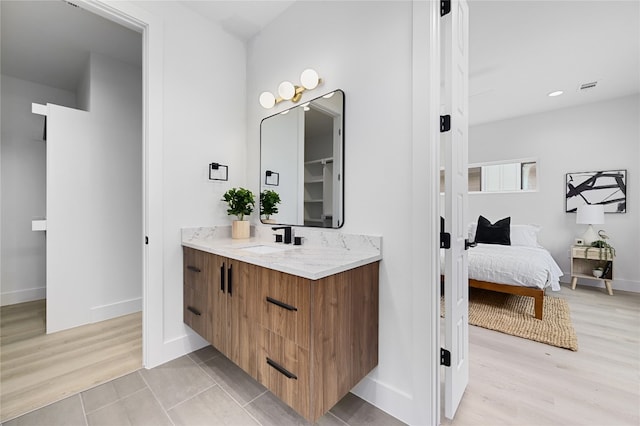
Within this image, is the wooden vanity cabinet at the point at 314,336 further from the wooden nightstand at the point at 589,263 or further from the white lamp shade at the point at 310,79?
the wooden nightstand at the point at 589,263

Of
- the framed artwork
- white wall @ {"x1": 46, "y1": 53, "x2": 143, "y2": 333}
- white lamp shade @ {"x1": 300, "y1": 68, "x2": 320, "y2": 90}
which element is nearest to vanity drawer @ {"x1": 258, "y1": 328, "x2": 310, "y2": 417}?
white lamp shade @ {"x1": 300, "y1": 68, "x2": 320, "y2": 90}

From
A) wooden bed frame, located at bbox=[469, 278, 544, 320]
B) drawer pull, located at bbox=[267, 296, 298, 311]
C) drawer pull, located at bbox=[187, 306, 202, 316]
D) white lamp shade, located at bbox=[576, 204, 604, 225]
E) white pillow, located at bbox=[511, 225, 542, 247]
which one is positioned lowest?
wooden bed frame, located at bbox=[469, 278, 544, 320]

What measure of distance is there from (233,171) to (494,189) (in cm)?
463

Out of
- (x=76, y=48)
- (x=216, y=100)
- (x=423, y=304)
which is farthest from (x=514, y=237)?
(x=76, y=48)

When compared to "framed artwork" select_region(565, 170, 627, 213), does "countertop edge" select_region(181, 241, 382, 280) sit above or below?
below

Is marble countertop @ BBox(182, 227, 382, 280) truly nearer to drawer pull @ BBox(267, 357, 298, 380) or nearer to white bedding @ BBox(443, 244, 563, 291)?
drawer pull @ BBox(267, 357, 298, 380)

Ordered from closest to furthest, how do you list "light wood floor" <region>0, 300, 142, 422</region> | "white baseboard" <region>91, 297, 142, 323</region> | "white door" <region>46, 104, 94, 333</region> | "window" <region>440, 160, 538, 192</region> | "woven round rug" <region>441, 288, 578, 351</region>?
1. "light wood floor" <region>0, 300, 142, 422</region>
2. "woven round rug" <region>441, 288, 578, 351</region>
3. "white door" <region>46, 104, 94, 333</region>
4. "white baseboard" <region>91, 297, 142, 323</region>
5. "window" <region>440, 160, 538, 192</region>

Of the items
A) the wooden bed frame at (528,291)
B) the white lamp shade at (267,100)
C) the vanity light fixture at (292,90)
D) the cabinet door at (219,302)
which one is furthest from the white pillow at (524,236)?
the cabinet door at (219,302)

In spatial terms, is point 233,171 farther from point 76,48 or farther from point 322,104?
point 76,48

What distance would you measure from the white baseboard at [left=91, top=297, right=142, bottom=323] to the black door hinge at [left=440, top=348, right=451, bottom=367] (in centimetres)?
307

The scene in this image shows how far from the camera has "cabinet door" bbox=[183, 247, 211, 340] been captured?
1838 mm

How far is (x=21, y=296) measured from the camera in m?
3.12

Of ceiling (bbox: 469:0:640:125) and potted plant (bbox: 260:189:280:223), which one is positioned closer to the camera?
ceiling (bbox: 469:0:640:125)

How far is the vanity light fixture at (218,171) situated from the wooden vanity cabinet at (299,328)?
84 cm
